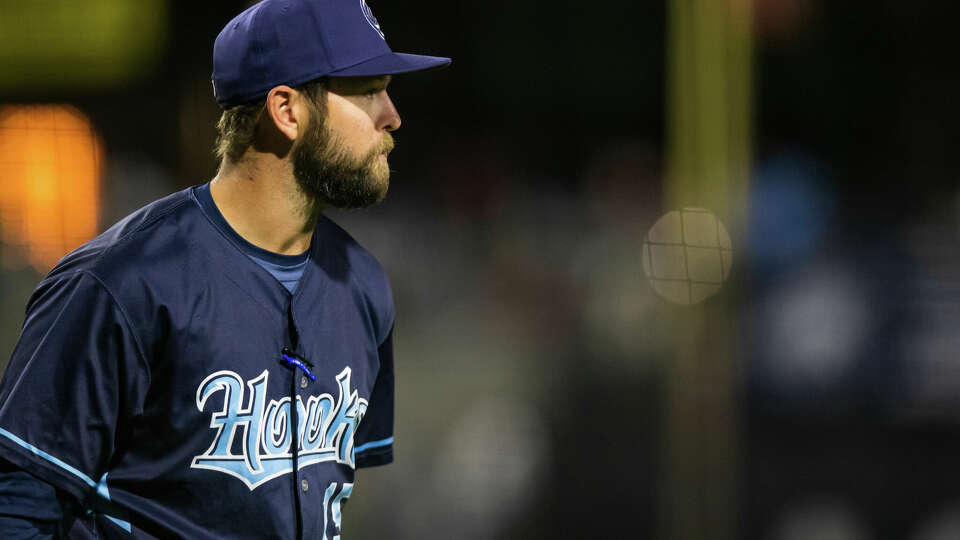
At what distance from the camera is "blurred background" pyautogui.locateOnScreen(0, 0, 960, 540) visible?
3832mm

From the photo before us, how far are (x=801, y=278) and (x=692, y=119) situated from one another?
2.61 ft

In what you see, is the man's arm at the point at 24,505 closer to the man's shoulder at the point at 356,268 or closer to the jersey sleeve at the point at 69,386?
the jersey sleeve at the point at 69,386

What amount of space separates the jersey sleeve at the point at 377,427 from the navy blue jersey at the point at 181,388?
0.27m

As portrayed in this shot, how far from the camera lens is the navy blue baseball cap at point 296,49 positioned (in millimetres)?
1529

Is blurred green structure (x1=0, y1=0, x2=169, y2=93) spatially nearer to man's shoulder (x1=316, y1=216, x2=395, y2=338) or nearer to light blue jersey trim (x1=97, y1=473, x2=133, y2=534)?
man's shoulder (x1=316, y1=216, x2=395, y2=338)

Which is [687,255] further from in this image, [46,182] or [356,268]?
[46,182]

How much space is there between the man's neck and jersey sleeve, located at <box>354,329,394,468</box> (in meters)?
0.46

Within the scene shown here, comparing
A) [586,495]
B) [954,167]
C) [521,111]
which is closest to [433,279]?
[521,111]

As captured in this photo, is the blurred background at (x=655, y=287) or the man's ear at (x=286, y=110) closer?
the man's ear at (x=286, y=110)

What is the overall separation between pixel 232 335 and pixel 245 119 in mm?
363

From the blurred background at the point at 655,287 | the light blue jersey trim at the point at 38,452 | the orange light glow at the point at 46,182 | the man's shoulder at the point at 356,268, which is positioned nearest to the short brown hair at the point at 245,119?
the man's shoulder at the point at 356,268

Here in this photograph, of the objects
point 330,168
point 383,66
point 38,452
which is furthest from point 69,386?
point 383,66

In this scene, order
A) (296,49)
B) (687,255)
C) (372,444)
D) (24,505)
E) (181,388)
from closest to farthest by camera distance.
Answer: (24,505) < (181,388) < (296,49) < (372,444) < (687,255)

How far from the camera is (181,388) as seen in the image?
142cm
